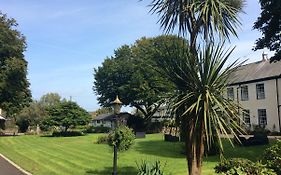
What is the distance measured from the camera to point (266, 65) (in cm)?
4494

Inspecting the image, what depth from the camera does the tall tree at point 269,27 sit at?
74.3ft

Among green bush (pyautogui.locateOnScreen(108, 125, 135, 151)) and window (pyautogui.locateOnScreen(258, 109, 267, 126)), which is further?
window (pyautogui.locateOnScreen(258, 109, 267, 126))

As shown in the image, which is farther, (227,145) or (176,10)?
(227,145)

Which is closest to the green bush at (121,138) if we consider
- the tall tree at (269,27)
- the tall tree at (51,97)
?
the tall tree at (269,27)

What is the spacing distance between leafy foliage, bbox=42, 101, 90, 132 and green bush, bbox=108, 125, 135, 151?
3751 centimetres

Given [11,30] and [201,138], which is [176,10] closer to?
[201,138]

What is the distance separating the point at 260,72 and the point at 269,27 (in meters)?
22.0

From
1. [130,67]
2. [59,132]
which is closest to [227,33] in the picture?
[59,132]

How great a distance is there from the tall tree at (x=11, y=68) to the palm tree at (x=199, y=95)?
135 ft

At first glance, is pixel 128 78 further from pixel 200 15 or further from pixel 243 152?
pixel 200 15

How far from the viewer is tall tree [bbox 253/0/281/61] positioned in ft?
74.3

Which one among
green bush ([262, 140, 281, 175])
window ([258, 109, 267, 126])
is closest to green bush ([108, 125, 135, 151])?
green bush ([262, 140, 281, 175])

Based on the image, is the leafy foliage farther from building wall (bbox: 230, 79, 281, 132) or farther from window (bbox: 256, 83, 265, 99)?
window (bbox: 256, 83, 265, 99)

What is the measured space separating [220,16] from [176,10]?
1482mm
